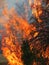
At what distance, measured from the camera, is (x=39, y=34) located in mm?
6652

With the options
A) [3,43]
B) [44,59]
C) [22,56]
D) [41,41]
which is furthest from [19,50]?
[41,41]

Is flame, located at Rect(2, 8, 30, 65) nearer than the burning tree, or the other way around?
the burning tree

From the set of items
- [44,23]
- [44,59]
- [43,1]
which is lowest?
[44,59]

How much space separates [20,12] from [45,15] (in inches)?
203

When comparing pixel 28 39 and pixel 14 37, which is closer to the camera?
pixel 28 39

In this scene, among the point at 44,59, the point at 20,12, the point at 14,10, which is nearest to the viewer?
the point at 44,59

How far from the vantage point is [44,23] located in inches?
255

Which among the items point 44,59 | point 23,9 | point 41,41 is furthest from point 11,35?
point 41,41

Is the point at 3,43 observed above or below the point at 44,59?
above

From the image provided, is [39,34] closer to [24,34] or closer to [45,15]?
[45,15]

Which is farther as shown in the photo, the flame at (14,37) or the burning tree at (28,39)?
the flame at (14,37)

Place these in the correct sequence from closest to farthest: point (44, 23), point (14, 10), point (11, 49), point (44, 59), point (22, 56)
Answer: point (44, 23), point (44, 59), point (22, 56), point (11, 49), point (14, 10)

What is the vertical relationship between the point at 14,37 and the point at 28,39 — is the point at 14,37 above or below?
above

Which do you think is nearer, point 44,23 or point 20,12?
point 44,23
